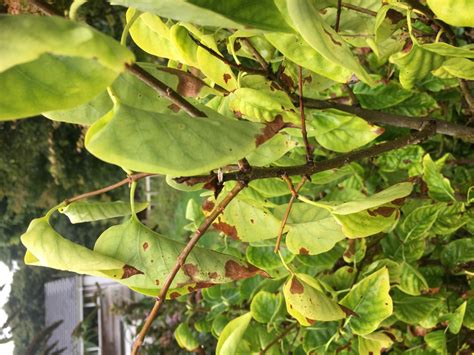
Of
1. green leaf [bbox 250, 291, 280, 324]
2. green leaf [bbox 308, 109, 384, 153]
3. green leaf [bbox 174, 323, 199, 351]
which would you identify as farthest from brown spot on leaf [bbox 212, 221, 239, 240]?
green leaf [bbox 174, 323, 199, 351]

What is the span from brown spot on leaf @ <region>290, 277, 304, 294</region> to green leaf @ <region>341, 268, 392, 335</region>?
4.7 inches

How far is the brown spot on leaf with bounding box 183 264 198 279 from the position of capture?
313mm

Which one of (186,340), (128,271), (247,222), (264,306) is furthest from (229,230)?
(186,340)

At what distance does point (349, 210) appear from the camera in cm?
32

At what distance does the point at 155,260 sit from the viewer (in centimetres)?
32

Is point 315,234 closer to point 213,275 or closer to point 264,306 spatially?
point 213,275

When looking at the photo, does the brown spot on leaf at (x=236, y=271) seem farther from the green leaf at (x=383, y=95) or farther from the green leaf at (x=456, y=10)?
the green leaf at (x=383, y=95)

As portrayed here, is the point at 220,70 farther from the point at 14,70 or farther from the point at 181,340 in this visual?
the point at 181,340

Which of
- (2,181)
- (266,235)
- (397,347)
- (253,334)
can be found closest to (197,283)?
(266,235)

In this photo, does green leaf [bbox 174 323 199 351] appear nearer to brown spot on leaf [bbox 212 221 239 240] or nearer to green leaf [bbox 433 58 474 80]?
brown spot on leaf [bbox 212 221 239 240]

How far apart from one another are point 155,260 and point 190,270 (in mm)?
22

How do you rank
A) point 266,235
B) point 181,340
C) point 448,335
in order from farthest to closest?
1. point 181,340
2. point 448,335
3. point 266,235

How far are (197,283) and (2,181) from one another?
200 cm

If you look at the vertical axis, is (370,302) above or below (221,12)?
below
